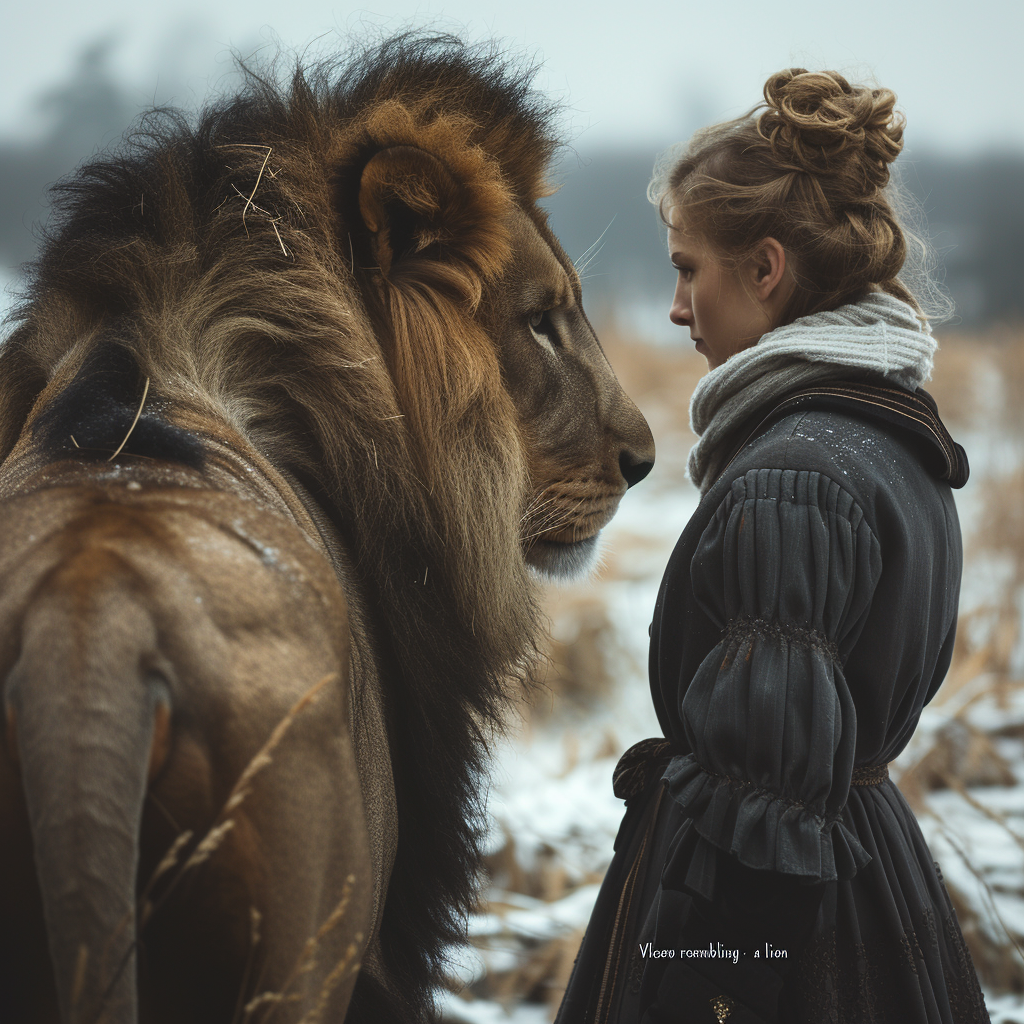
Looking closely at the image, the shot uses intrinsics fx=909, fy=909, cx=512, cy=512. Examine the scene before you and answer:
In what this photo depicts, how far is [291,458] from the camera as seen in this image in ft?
5.07

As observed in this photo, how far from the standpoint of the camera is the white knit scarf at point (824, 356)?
1.47 m

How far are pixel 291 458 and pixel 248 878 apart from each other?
0.78 metres

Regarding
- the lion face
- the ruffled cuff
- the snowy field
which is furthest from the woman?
the snowy field

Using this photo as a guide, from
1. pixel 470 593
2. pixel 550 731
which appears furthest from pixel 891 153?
pixel 550 731

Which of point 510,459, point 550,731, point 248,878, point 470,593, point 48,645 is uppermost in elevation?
point 550,731

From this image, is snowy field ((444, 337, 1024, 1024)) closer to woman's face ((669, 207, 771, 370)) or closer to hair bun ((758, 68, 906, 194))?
woman's face ((669, 207, 771, 370))

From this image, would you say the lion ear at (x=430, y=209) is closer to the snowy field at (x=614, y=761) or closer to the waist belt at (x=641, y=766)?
the snowy field at (x=614, y=761)

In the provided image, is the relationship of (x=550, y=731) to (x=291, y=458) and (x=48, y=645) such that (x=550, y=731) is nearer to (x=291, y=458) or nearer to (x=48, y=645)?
(x=291, y=458)

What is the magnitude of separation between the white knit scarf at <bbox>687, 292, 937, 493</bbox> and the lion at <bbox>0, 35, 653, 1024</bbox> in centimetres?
45

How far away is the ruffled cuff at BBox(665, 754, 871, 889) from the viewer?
3.97 ft

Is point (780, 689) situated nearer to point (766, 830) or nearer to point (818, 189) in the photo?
point (766, 830)

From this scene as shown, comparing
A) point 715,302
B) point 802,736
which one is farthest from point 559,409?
point 802,736

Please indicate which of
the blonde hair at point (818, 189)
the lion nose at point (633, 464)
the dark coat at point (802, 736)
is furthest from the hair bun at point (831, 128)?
the lion nose at point (633, 464)

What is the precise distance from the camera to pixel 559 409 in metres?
1.98
